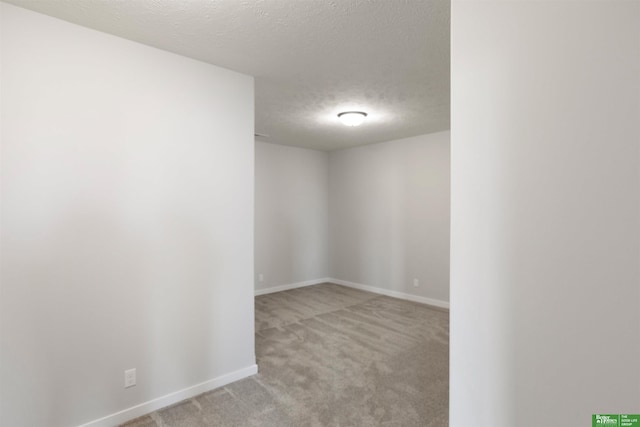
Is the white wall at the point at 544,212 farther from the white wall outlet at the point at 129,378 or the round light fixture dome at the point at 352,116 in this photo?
the round light fixture dome at the point at 352,116

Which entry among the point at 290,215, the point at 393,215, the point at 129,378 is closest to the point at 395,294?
the point at 393,215

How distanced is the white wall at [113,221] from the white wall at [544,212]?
1.98m

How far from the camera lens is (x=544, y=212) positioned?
91cm

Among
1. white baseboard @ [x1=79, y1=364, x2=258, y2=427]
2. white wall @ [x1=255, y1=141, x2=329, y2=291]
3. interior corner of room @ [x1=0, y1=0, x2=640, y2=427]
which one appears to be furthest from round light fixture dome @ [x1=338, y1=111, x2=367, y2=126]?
white baseboard @ [x1=79, y1=364, x2=258, y2=427]

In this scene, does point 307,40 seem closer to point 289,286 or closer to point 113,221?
point 113,221

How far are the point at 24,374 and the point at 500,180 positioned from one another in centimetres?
263

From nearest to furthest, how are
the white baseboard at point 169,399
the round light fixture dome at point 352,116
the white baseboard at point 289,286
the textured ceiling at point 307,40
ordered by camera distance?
the textured ceiling at point 307,40 < the white baseboard at point 169,399 < the round light fixture dome at point 352,116 < the white baseboard at point 289,286

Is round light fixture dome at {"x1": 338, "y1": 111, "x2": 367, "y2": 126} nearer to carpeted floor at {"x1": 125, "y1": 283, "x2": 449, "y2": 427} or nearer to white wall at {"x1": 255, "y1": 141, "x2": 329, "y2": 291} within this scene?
white wall at {"x1": 255, "y1": 141, "x2": 329, "y2": 291}

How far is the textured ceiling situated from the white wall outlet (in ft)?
7.47

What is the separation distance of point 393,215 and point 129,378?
4255 millimetres

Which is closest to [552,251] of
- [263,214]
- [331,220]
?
[263,214]

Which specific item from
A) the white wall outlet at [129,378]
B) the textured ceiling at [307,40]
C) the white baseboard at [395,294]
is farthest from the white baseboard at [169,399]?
the white baseboard at [395,294]

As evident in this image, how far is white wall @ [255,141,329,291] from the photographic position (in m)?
5.49

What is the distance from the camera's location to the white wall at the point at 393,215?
4.86 meters
